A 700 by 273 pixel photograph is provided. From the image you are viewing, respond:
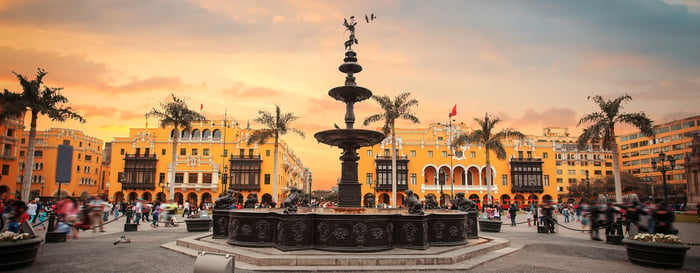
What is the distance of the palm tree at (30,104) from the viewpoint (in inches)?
1083

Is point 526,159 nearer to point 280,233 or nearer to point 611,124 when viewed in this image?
point 611,124

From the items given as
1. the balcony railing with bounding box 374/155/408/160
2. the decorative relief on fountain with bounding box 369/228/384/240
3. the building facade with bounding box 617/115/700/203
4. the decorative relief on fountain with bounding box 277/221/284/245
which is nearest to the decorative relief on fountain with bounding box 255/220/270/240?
the decorative relief on fountain with bounding box 277/221/284/245

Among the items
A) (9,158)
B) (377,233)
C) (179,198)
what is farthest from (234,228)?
(9,158)

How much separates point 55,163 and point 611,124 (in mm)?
83681

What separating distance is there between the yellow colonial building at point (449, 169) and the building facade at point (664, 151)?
19.2m

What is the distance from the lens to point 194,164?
2472 inches

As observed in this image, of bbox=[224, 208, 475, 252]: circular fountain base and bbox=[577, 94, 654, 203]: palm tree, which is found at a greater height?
bbox=[577, 94, 654, 203]: palm tree

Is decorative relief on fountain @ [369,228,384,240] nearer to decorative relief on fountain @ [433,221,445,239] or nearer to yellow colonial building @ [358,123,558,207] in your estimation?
decorative relief on fountain @ [433,221,445,239]

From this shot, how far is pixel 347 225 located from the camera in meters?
9.78

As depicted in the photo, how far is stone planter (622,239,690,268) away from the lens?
9.20 meters

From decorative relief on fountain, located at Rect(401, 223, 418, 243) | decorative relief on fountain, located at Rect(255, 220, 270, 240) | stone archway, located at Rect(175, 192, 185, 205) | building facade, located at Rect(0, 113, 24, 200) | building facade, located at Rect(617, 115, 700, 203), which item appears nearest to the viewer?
decorative relief on fountain, located at Rect(401, 223, 418, 243)

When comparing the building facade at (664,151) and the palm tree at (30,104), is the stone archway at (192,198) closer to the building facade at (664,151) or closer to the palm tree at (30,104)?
the palm tree at (30,104)

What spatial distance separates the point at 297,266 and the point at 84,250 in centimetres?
768

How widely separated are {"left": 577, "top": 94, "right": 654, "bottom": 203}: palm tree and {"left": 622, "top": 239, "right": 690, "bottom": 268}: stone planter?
20463 millimetres
